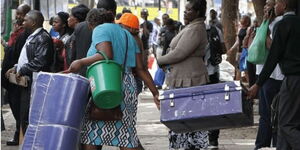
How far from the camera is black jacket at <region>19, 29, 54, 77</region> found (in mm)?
10930

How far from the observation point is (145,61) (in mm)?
10953

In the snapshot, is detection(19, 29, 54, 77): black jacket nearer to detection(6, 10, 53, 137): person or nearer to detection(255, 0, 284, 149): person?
detection(6, 10, 53, 137): person

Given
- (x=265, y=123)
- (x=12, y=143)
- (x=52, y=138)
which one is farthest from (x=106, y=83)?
(x=12, y=143)

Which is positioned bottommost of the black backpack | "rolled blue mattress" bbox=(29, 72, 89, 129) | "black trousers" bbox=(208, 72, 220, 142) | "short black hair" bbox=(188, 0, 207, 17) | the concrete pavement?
the concrete pavement

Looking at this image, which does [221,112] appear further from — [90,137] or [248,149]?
[248,149]

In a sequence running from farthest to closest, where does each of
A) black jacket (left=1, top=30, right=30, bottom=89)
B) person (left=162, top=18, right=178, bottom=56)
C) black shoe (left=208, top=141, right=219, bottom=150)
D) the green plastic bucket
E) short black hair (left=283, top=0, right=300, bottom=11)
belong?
person (left=162, top=18, right=178, bottom=56)
black jacket (left=1, top=30, right=30, bottom=89)
black shoe (left=208, top=141, right=219, bottom=150)
short black hair (left=283, top=0, right=300, bottom=11)
the green plastic bucket

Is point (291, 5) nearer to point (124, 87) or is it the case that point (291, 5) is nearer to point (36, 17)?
point (124, 87)

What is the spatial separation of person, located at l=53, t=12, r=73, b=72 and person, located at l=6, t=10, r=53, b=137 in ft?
0.93

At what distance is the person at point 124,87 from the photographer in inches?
310

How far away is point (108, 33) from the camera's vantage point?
7.94 metres

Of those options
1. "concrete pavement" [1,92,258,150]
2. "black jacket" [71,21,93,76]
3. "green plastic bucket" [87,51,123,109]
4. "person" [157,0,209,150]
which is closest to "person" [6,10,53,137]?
"black jacket" [71,21,93,76]

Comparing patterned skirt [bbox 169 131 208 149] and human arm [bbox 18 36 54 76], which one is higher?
human arm [bbox 18 36 54 76]

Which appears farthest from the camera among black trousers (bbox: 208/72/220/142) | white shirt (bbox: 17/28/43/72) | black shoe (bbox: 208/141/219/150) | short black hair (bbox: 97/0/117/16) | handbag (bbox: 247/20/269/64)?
→ black shoe (bbox: 208/141/219/150)

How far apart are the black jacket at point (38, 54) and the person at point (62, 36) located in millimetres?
255
